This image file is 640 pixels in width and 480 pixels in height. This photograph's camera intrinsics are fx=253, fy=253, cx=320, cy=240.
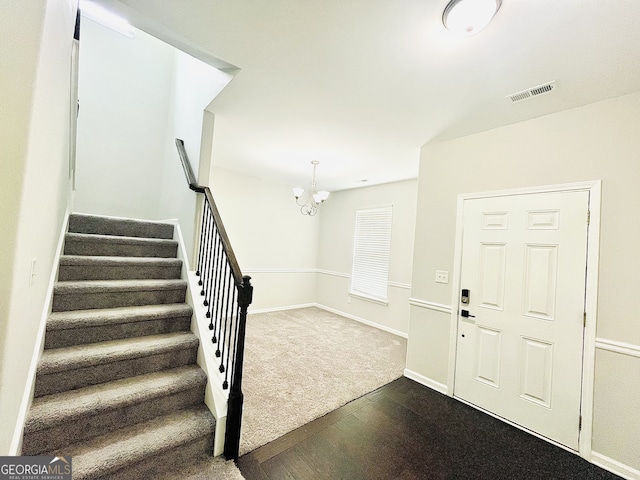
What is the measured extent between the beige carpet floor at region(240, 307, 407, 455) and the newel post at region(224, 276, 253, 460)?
0.13m

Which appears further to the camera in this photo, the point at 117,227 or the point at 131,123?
the point at 131,123

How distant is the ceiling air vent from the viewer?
180 centimetres

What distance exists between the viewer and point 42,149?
1.08 meters

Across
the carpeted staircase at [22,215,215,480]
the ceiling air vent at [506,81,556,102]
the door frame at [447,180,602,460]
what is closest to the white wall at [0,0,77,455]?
the carpeted staircase at [22,215,215,480]

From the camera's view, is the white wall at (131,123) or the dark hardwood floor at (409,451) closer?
the dark hardwood floor at (409,451)

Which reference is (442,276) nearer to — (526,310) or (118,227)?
(526,310)

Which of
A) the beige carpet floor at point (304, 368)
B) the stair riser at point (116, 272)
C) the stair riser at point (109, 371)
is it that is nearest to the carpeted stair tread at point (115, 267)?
the stair riser at point (116, 272)

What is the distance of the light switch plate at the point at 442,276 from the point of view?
106 inches

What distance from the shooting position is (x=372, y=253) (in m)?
4.96

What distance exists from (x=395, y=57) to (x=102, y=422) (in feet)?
9.46

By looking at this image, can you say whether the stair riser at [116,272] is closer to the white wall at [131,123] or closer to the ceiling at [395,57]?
the white wall at [131,123]

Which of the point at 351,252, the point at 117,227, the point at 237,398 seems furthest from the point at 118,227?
the point at 351,252

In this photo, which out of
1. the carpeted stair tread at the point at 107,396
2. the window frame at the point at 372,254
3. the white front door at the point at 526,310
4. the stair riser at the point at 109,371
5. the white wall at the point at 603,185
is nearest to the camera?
the carpeted stair tread at the point at 107,396

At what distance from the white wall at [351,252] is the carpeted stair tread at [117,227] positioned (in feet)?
11.3
